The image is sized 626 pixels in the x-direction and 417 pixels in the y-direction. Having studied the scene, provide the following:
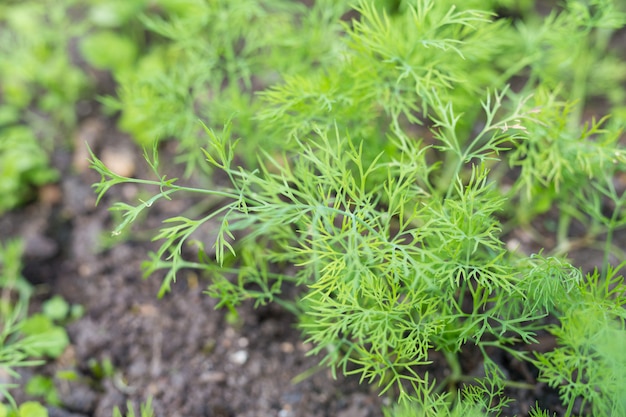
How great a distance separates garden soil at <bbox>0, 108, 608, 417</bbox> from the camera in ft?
5.34

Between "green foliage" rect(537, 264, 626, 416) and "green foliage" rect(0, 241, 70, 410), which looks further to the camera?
"green foliage" rect(0, 241, 70, 410)

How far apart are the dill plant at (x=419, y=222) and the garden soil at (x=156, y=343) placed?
0.08 m

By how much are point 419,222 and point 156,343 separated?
0.87 meters

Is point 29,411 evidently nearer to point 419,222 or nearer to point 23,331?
point 23,331

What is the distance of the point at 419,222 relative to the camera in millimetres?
1891

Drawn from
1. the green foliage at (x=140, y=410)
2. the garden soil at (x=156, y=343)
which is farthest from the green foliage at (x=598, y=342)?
the green foliage at (x=140, y=410)

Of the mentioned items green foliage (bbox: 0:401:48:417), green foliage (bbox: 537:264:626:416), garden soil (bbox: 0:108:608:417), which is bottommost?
garden soil (bbox: 0:108:608:417)

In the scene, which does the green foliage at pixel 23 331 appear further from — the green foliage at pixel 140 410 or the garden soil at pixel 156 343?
the green foliage at pixel 140 410

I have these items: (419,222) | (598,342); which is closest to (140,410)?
(419,222)

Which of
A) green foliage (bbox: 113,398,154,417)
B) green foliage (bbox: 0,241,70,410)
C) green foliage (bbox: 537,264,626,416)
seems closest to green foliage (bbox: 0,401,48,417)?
green foliage (bbox: 0,241,70,410)

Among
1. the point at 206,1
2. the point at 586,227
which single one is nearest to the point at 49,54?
the point at 206,1

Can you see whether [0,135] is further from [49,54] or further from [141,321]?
[141,321]

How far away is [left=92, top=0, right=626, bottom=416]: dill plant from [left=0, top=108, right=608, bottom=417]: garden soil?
0.25 ft

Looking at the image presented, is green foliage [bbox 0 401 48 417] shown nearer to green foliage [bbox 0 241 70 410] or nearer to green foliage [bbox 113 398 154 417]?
green foliage [bbox 0 241 70 410]
